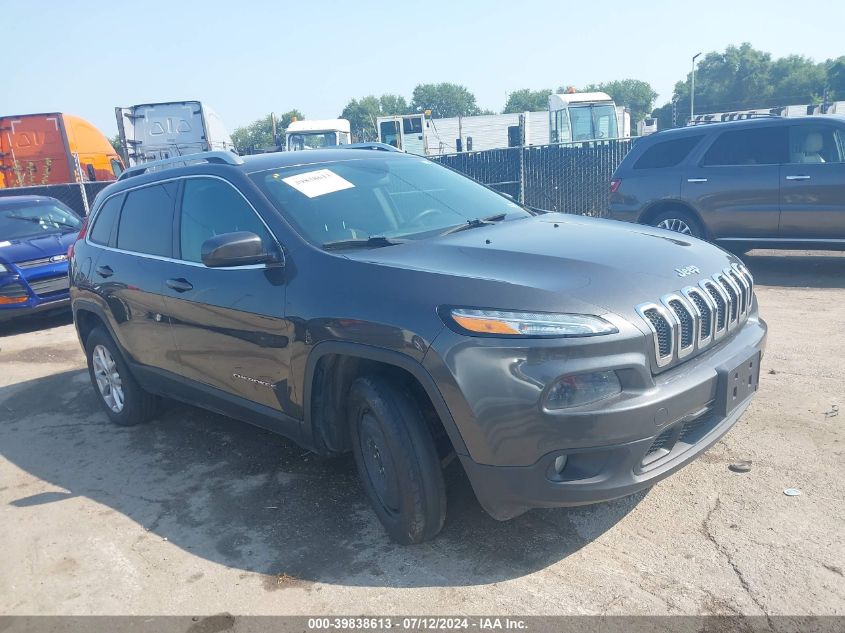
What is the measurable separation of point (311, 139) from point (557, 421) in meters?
19.0

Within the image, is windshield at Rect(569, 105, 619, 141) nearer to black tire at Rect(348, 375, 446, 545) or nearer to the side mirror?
the side mirror

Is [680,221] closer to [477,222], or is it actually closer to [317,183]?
[477,222]

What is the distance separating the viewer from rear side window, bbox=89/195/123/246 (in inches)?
200

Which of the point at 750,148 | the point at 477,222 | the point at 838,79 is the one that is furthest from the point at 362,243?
the point at 838,79

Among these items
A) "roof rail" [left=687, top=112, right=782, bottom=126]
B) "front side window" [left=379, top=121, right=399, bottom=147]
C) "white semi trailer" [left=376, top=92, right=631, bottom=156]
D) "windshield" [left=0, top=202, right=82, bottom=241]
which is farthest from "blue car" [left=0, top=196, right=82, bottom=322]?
"front side window" [left=379, top=121, right=399, bottom=147]

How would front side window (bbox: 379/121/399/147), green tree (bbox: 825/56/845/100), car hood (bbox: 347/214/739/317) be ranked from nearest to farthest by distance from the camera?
car hood (bbox: 347/214/739/317) < front side window (bbox: 379/121/399/147) < green tree (bbox: 825/56/845/100)

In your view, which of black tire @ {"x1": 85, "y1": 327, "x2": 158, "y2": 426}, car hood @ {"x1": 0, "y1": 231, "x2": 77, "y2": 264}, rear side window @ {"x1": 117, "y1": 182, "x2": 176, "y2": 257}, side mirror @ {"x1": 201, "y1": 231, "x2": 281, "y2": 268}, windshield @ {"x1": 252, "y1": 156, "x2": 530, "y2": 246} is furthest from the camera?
car hood @ {"x1": 0, "y1": 231, "x2": 77, "y2": 264}

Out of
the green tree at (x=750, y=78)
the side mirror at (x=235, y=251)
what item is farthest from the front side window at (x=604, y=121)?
the green tree at (x=750, y=78)

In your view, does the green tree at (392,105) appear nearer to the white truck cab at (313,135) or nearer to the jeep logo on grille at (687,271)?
the white truck cab at (313,135)

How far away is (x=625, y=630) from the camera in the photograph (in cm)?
250

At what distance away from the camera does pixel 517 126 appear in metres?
14.8

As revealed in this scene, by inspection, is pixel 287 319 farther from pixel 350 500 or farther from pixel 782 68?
pixel 782 68

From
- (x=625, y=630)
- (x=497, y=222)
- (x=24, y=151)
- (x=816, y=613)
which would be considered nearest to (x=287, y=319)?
(x=497, y=222)

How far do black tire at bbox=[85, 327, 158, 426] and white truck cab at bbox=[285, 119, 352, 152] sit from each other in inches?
604
